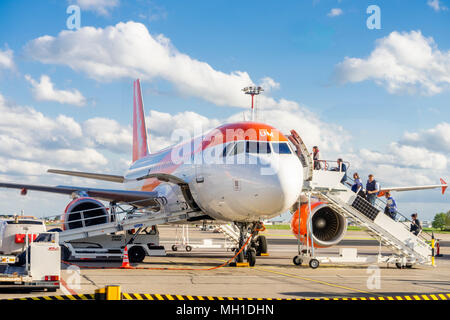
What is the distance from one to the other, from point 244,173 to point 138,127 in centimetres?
1815

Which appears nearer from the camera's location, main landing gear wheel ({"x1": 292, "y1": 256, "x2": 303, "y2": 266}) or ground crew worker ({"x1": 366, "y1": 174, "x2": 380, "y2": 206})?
main landing gear wheel ({"x1": 292, "y1": 256, "x2": 303, "y2": 266})

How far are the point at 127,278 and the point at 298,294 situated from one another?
13.8 ft

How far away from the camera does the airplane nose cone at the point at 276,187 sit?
13.4m

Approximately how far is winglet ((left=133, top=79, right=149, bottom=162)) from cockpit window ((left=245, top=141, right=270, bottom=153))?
50.1 ft

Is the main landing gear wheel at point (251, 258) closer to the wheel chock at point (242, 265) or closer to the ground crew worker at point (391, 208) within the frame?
the wheel chock at point (242, 265)

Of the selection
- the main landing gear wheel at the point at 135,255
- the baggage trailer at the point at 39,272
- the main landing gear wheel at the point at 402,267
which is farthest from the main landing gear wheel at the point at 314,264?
the baggage trailer at the point at 39,272

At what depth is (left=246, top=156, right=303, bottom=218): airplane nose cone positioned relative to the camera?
13.4 metres

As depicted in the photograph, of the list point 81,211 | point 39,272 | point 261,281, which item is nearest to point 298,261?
point 261,281

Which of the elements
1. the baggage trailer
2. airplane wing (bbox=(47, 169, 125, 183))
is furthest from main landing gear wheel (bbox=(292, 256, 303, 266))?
airplane wing (bbox=(47, 169, 125, 183))

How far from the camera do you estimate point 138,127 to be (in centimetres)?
3094

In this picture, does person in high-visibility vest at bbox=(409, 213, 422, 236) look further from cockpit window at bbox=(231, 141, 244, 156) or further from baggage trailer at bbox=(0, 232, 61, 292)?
baggage trailer at bbox=(0, 232, 61, 292)

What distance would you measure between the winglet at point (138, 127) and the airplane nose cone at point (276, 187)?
1601cm

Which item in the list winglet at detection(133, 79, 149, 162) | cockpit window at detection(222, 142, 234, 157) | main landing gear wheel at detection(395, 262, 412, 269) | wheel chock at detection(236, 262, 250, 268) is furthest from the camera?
winglet at detection(133, 79, 149, 162)
